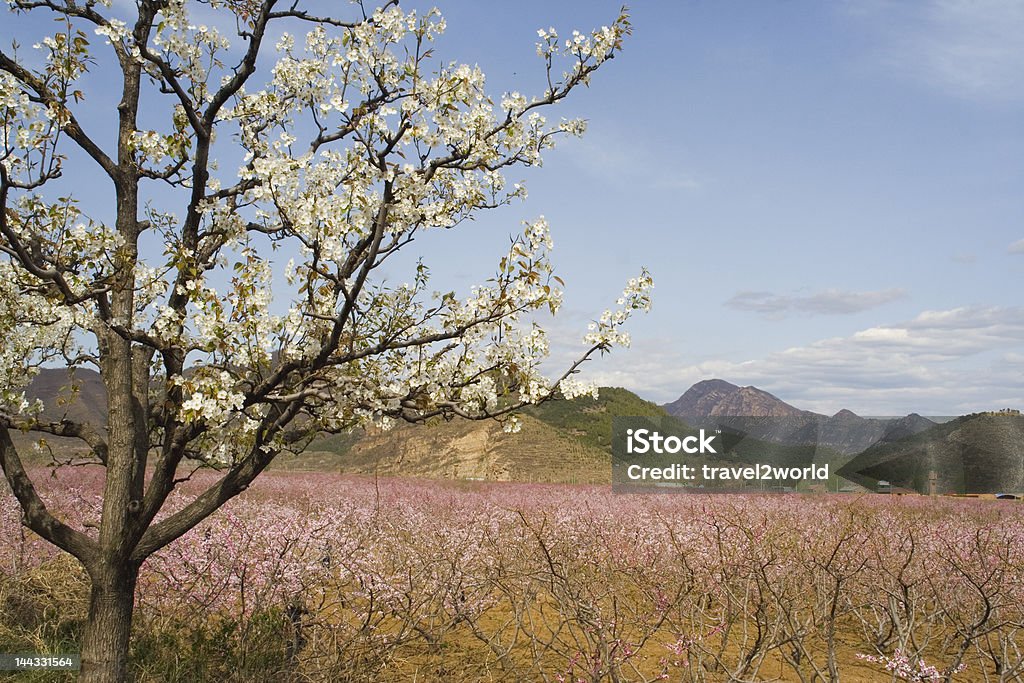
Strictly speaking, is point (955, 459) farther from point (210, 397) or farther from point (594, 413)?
point (210, 397)

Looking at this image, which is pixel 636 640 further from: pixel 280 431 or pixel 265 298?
pixel 265 298

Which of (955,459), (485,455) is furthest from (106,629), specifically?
(485,455)

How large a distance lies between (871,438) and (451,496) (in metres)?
18.7

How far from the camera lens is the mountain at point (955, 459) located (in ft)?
93.2

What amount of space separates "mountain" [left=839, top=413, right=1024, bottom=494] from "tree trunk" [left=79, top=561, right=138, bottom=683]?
94.8 feet

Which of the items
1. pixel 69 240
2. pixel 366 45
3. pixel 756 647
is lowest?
pixel 756 647

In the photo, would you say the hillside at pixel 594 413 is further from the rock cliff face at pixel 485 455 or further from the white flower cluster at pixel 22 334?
the white flower cluster at pixel 22 334

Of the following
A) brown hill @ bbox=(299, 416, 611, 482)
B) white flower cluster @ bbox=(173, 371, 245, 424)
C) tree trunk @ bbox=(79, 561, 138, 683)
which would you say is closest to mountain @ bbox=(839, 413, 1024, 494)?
brown hill @ bbox=(299, 416, 611, 482)

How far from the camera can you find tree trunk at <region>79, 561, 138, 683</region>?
520 centimetres

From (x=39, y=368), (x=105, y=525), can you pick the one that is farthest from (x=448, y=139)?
(x=39, y=368)

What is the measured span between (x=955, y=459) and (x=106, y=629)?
3314 cm

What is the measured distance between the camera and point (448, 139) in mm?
5188

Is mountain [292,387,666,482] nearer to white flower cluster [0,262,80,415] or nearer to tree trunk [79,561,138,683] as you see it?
white flower cluster [0,262,80,415]

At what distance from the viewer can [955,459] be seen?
3034 centimetres
